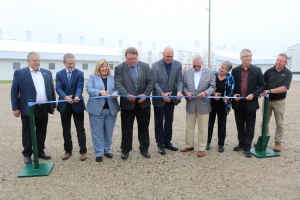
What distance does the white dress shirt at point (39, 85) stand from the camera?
13.7ft

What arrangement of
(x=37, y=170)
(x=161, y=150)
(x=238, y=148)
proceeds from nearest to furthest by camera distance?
(x=37, y=170) → (x=161, y=150) → (x=238, y=148)

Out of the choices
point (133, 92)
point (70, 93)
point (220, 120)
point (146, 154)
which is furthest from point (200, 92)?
point (70, 93)

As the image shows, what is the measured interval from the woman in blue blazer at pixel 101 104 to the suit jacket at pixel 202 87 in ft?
4.31

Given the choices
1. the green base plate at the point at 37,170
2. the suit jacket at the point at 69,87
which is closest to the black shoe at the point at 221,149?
the suit jacket at the point at 69,87

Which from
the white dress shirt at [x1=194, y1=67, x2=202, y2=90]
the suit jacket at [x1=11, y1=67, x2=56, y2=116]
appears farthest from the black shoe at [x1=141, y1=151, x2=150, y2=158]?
the suit jacket at [x1=11, y1=67, x2=56, y2=116]

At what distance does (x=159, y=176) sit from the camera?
3.75 m

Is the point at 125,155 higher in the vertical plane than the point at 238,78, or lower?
lower

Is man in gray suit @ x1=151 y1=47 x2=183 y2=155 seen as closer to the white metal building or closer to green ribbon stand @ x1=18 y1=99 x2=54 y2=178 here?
green ribbon stand @ x1=18 y1=99 x2=54 y2=178

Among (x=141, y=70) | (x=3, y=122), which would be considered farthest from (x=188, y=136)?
(x=3, y=122)

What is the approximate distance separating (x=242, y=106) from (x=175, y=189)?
2128mm

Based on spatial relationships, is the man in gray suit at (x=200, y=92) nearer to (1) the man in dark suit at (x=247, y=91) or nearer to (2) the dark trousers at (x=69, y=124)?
(1) the man in dark suit at (x=247, y=91)

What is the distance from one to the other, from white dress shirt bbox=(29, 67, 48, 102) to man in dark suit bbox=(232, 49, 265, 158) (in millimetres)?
3352

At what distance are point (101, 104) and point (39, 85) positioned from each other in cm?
107

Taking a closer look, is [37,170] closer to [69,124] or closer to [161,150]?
[69,124]
